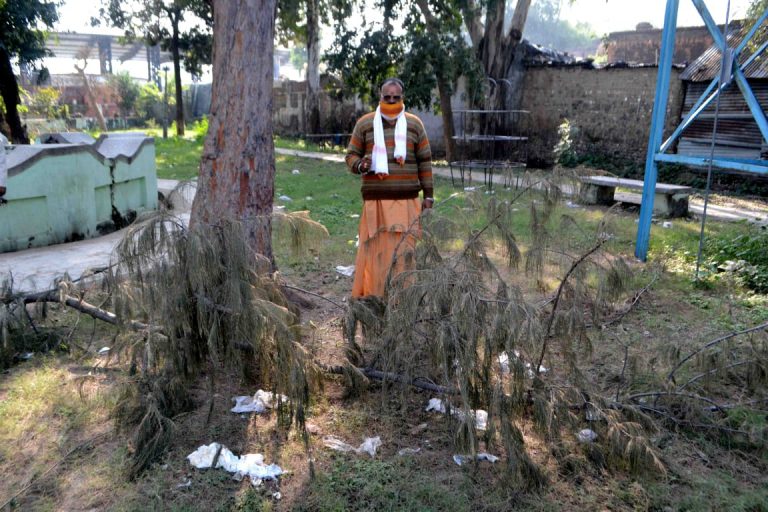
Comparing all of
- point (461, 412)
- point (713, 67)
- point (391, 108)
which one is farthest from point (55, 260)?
point (713, 67)

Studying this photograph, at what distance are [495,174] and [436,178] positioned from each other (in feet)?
5.63

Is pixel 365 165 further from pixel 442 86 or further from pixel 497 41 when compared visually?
pixel 497 41

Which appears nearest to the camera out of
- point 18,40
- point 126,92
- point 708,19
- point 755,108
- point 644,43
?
point 755,108

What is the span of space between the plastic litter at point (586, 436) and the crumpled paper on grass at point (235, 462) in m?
1.33

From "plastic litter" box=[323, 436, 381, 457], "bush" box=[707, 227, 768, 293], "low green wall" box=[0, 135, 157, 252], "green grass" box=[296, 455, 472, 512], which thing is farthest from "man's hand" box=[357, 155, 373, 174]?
"low green wall" box=[0, 135, 157, 252]

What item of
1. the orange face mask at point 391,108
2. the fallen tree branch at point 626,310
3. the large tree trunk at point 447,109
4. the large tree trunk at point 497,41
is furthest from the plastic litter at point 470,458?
the large tree trunk at point 497,41

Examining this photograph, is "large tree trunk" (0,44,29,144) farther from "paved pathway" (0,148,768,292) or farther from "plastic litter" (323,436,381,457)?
"plastic litter" (323,436,381,457)

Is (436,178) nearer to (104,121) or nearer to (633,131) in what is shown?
(633,131)

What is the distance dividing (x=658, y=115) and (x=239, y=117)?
393 cm

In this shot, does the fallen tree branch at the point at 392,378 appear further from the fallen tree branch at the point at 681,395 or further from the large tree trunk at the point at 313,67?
the large tree trunk at the point at 313,67

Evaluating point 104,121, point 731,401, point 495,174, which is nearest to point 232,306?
point 731,401

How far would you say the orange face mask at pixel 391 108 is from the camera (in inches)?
154

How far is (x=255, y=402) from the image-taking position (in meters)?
3.18

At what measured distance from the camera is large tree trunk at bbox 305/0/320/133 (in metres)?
15.8
